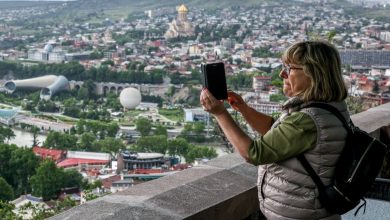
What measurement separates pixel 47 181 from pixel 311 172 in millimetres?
8872

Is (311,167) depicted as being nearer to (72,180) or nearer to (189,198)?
(189,198)

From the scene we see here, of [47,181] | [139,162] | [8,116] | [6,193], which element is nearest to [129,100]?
[8,116]

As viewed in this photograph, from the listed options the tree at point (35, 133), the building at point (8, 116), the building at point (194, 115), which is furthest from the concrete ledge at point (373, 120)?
the building at point (8, 116)

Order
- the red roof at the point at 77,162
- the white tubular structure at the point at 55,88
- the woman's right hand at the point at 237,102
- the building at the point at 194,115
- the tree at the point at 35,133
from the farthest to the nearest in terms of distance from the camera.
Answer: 1. the white tubular structure at the point at 55,88
2. the building at the point at 194,115
3. the tree at the point at 35,133
4. the red roof at the point at 77,162
5. the woman's right hand at the point at 237,102

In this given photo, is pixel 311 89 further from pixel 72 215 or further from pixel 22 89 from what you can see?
pixel 22 89

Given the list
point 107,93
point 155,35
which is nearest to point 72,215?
point 107,93

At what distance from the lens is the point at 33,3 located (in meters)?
65.6

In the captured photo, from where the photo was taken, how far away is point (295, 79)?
85 cm

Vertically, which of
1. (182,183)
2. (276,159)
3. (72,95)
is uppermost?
(276,159)

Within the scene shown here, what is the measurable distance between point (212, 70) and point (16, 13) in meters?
58.3

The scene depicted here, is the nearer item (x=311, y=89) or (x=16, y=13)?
(x=311, y=89)

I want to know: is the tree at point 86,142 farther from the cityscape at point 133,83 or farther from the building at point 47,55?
the building at point 47,55

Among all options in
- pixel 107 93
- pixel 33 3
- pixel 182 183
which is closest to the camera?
pixel 182 183

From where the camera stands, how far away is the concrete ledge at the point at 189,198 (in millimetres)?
982
